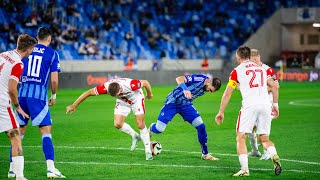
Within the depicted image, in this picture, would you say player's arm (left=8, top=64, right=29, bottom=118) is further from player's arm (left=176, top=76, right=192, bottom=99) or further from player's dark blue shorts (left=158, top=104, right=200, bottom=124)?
player's dark blue shorts (left=158, top=104, right=200, bottom=124)

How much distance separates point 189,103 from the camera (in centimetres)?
1568

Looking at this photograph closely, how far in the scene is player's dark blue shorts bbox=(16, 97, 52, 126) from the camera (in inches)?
501

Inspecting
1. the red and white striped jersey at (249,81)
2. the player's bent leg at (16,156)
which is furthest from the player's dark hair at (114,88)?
the player's bent leg at (16,156)

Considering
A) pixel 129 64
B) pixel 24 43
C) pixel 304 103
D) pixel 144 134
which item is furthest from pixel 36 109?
pixel 129 64

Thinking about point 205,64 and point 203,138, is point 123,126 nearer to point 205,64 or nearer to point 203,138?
point 203,138

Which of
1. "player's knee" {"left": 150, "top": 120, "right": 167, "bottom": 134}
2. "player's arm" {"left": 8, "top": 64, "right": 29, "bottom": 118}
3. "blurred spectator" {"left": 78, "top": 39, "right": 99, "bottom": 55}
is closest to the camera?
"player's arm" {"left": 8, "top": 64, "right": 29, "bottom": 118}

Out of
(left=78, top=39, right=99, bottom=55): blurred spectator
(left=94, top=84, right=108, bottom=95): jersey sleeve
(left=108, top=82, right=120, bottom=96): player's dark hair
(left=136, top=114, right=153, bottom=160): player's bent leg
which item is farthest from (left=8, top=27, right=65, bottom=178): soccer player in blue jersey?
(left=78, top=39, right=99, bottom=55): blurred spectator

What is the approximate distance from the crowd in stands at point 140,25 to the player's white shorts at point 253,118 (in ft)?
100.0

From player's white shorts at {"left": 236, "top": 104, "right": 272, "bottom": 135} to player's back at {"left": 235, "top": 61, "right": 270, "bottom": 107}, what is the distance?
0.09 m

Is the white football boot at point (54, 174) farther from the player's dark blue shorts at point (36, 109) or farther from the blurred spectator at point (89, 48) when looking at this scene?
the blurred spectator at point (89, 48)

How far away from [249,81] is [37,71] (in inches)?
144

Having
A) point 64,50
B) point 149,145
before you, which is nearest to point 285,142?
point 149,145

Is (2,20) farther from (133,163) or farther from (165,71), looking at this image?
(133,163)

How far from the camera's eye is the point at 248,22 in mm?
57062
